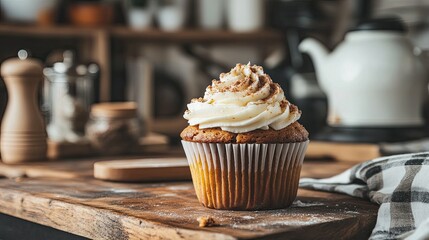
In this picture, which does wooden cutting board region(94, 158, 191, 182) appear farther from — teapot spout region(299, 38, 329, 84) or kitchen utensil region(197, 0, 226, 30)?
kitchen utensil region(197, 0, 226, 30)

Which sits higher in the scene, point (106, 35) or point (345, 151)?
point (106, 35)

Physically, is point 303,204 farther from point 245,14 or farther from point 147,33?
point 245,14

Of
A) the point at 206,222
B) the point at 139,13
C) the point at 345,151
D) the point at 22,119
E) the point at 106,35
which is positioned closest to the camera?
the point at 206,222

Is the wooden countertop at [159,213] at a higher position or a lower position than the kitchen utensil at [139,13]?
lower

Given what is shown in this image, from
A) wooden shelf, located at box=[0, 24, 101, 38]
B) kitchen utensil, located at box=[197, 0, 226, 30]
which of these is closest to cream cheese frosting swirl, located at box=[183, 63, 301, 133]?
wooden shelf, located at box=[0, 24, 101, 38]

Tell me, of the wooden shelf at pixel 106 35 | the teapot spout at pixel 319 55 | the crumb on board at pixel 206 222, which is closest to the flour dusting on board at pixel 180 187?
the crumb on board at pixel 206 222

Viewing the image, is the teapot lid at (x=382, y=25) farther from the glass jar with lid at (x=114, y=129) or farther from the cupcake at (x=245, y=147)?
the cupcake at (x=245, y=147)

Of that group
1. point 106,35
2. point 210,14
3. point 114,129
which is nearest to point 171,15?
point 210,14
